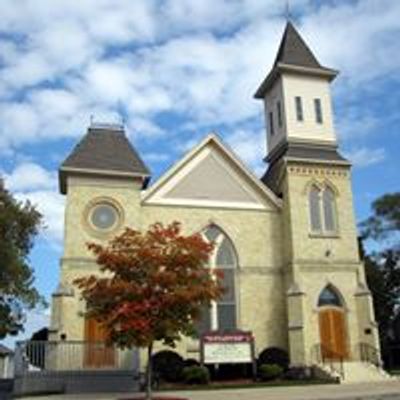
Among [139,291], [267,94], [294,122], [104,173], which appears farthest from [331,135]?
[139,291]

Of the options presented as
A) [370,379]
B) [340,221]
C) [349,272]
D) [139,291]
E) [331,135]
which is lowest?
[370,379]

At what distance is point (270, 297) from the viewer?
31.3m

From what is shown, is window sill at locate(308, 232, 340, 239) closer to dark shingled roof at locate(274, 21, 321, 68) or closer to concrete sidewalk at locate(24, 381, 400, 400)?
concrete sidewalk at locate(24, 381, 400, 400)

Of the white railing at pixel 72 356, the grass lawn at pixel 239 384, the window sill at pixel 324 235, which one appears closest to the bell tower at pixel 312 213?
the window sill at pixel 324 235

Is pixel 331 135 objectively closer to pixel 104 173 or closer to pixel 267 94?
pixel 267 94

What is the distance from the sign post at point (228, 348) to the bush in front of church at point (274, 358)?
128 centimetres

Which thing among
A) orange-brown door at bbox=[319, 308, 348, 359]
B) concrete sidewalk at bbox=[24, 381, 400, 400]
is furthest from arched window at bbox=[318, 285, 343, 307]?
concrete sidewalk at bbox=[24, 381, 400, 400]

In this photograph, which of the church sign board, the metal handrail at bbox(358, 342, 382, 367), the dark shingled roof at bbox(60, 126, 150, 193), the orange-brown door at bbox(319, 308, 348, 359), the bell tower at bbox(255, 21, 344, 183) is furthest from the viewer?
the bell tower at bbox(255, 21, 344, 183)

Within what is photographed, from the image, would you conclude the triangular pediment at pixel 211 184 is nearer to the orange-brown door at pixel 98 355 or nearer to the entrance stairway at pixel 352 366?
the orange-brown door at pixel 98 355

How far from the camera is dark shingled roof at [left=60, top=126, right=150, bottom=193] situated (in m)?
30.0

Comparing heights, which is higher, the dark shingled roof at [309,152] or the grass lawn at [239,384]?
the dark shingled roof at [309,152]

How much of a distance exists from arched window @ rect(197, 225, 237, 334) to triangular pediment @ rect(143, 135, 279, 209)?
168cm

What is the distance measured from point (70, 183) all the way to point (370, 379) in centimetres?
1628

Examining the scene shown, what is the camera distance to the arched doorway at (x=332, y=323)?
30.4 meters
